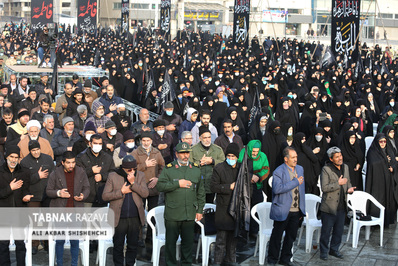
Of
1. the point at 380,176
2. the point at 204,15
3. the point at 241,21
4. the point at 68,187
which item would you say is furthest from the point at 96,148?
the point at 204,15

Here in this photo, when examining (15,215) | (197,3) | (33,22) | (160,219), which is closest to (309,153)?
(160,219)

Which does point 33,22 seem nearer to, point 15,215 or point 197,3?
point 15,215

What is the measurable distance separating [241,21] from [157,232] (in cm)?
2532

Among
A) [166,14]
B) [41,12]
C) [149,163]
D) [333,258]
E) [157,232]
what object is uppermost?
[166,14]

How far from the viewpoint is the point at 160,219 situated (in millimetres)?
Answer: 8359

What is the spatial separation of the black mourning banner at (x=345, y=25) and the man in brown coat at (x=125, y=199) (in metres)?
16.7

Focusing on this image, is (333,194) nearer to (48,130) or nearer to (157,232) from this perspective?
(157,232)

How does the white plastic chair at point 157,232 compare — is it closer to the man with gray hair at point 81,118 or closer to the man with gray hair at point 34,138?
the man with gray hair at point 34,138

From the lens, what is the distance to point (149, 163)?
9.02 metres

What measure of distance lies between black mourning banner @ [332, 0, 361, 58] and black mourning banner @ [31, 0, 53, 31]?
44.6 feet

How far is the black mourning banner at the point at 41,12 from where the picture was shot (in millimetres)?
31656

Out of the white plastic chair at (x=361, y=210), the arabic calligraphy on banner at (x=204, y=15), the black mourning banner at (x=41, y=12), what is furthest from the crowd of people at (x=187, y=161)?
the arabic calligraphy on banner at (x=204, y=15)

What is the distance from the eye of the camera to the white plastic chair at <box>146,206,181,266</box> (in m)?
8.20

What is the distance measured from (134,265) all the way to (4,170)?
179 centimetres
